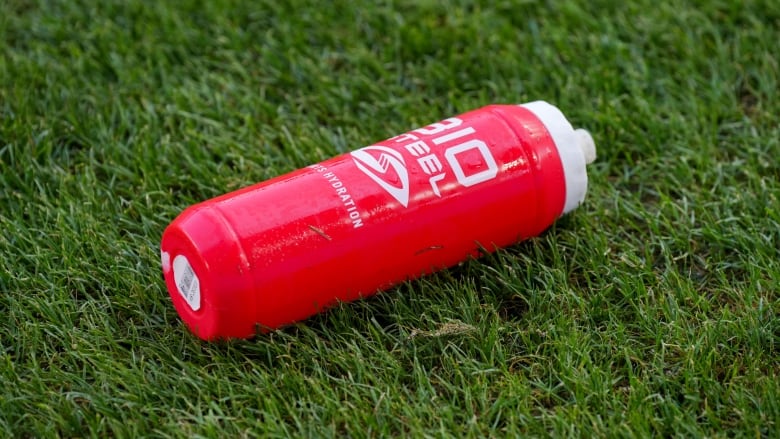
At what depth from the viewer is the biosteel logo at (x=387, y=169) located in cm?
222

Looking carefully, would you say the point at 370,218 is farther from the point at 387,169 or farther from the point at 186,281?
the point at 186,281

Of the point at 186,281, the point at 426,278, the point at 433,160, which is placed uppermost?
the point at 433,160

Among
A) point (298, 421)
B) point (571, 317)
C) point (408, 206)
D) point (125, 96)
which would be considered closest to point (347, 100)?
point (125, 96)

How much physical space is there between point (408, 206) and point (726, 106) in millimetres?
1366

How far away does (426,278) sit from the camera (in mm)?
2393

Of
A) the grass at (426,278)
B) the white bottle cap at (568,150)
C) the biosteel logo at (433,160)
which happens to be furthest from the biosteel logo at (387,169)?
the white bottle cap at (568,150)

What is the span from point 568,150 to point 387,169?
464 mm

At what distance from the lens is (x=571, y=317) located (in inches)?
90.4

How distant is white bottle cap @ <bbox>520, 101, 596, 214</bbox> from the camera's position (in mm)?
2371

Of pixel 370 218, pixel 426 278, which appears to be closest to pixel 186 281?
pixel 370 218

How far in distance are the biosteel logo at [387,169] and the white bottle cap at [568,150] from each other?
0.39 meters

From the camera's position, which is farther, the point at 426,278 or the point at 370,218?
the point at 426,278

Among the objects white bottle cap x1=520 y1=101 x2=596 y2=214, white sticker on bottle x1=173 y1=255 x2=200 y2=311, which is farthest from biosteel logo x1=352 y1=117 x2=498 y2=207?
white sticker on bottle x1=173 y1=255 x2=200 y2=311

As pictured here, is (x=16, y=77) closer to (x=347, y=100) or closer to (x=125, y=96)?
(x=125, y=96)
